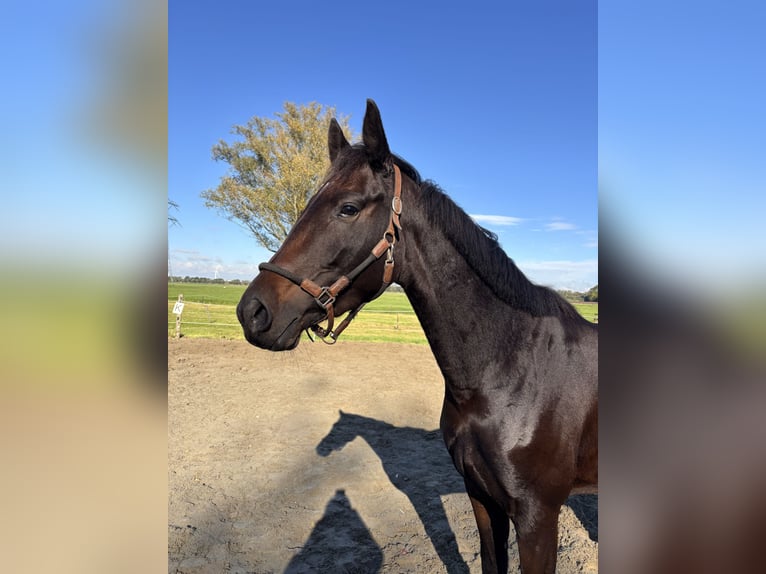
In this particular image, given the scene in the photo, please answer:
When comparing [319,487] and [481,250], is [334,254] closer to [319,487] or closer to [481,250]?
[481,250]

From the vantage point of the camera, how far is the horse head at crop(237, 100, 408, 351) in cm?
198

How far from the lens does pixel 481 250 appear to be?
221 cm

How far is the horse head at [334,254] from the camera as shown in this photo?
198 cm

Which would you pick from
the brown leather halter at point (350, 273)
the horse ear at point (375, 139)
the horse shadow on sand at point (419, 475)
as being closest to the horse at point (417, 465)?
the horse shadow on sand at point (419, 475)

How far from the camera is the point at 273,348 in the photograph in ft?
6.66

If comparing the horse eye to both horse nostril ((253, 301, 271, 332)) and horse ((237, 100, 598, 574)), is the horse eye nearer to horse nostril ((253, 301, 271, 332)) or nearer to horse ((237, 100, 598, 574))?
horse ((237, 100, 598, 574))

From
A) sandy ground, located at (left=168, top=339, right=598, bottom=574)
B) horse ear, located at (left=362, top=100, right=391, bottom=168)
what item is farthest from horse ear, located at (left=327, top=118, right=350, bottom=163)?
sandy ground, located at (left=168, top=339, right=598, bottom=574)

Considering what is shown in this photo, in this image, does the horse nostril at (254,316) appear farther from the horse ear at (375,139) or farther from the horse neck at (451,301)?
the horse ear at (375,139)

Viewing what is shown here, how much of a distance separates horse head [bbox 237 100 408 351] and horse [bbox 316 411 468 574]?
2.91 metres

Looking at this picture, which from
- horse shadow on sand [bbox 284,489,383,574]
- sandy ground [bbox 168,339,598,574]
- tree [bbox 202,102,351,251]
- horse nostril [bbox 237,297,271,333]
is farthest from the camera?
tree [bbox 202,102,351,251]

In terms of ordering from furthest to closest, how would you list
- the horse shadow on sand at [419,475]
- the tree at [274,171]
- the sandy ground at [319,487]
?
1. the tree at [274,171]
2. the horse shadow on sand at [419,475]
3. the sandy ground at [319,487]

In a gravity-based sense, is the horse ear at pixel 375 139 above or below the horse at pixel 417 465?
above
